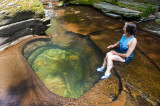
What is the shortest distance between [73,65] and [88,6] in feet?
26.8

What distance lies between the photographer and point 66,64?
383cm

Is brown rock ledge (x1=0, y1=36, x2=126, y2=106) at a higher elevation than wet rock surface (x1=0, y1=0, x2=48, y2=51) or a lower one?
lower

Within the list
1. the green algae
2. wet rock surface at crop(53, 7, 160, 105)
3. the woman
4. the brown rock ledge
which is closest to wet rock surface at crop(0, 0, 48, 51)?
the green algae

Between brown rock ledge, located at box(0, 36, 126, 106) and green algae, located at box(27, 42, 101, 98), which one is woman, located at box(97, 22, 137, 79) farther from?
green algae, located at box(27, 42, 101, 98)

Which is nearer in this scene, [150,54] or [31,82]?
[31,82]

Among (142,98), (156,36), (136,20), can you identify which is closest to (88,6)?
(136,20)

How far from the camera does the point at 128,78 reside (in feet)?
9.32

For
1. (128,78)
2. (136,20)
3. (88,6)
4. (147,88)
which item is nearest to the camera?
(147,88)

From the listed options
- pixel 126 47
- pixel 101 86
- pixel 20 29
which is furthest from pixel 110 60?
pixel 20 29

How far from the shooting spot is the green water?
119 inches

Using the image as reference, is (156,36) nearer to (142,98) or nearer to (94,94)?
(142,98)

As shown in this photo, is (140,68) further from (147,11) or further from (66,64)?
(147,11)

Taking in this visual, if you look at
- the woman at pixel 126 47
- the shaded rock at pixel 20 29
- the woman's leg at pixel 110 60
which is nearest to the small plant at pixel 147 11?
the woman at pixel 126 47

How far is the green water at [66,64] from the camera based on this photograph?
9.89 ft
